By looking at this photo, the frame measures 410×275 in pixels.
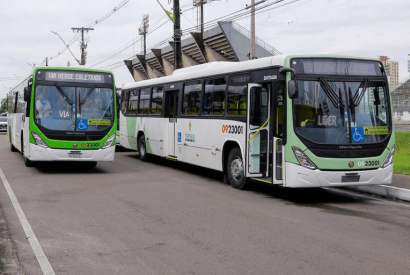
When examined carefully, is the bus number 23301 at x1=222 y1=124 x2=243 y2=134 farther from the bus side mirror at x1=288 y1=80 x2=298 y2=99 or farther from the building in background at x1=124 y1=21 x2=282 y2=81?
the building in background at x1=124 y1=21 x2=282 y2=81

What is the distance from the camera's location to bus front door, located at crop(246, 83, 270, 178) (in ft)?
38.5

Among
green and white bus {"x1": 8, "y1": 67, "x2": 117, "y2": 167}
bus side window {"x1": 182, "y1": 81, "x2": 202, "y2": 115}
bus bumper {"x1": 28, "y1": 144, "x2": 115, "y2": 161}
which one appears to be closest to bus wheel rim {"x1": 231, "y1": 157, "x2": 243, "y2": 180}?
bus side window {"x1": 182, "y1": 81, "x2": 202, "y2": 115}

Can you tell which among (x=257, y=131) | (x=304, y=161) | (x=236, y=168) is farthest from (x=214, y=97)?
(x=304, y=161)

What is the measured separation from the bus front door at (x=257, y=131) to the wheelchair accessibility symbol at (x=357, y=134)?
1.81 meters

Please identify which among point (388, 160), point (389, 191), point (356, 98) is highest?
point (356, 98)

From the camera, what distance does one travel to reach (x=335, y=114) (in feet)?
35.4

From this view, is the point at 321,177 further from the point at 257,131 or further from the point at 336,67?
the point at 336,67

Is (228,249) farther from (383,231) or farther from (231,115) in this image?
(231,115)

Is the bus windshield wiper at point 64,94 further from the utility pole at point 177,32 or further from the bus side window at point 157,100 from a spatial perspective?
the utility pole at point 177,32

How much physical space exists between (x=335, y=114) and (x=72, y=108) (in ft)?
25.6

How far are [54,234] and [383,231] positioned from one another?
4797 millimetres

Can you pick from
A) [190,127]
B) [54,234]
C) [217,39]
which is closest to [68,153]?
[190,127]

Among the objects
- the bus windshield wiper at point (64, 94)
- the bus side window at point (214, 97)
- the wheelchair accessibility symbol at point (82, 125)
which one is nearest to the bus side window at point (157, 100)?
the wheelchair accessibility symbol at point (82, 125)

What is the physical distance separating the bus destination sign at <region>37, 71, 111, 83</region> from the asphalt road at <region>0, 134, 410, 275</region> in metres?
3.20
